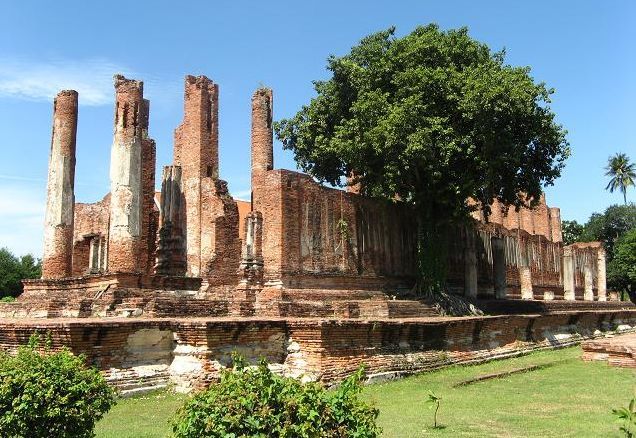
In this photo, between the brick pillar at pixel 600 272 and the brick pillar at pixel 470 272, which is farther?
the brick pillar at pixel 600 272

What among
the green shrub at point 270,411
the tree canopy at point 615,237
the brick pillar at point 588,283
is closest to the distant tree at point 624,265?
the tree canopy at point 615,237

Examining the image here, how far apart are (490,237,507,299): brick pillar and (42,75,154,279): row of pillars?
1582 centimetres

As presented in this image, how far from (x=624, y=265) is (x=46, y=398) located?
1925 inches

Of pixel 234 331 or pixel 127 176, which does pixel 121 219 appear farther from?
pixel 234 331

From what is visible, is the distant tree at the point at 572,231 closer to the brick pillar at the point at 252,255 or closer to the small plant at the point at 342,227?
the small plant at the point at 342,227

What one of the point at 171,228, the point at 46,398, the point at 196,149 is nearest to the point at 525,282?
the point at 196,149

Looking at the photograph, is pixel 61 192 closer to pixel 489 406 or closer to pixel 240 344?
pixel 240 344

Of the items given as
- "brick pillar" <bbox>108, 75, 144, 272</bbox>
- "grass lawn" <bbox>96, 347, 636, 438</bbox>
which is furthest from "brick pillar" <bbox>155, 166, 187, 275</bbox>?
"grass lawn" <bbox>96, 347, 636, 438</bbox>

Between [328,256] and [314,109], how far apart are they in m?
5.32

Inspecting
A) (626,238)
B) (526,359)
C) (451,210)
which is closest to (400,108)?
(451,210)

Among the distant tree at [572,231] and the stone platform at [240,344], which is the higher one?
the distant tree at [572,231]

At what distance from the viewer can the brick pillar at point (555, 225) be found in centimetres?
4028

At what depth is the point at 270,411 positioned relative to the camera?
422cm

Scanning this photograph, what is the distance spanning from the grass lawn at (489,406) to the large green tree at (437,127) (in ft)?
20.8
